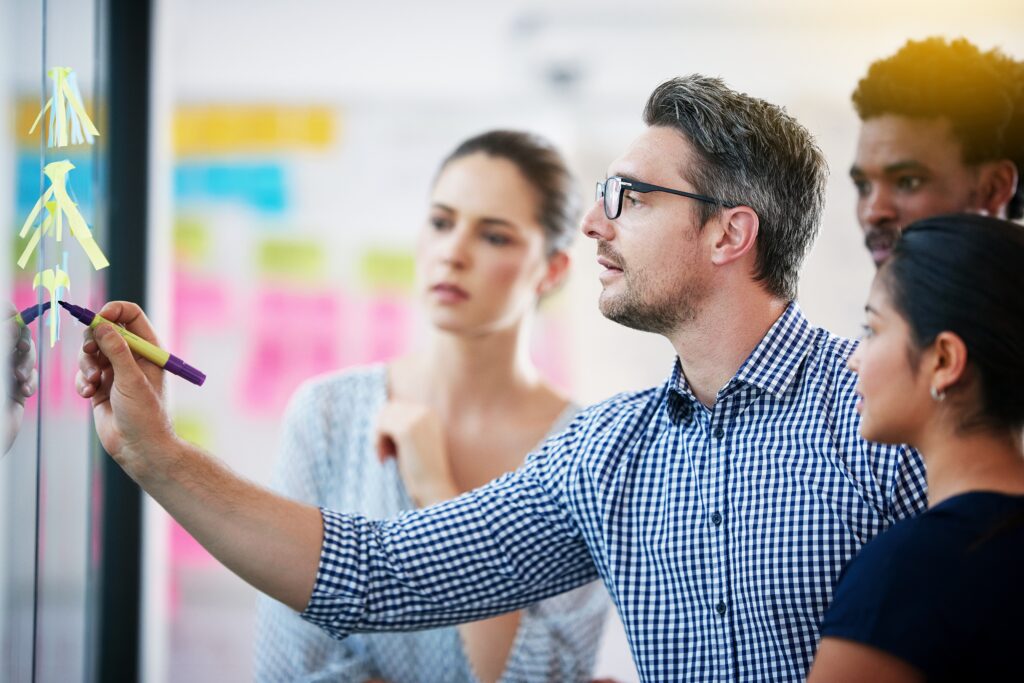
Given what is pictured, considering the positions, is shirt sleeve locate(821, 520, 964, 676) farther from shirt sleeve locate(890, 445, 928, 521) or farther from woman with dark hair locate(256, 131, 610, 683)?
woman with dark hair locate(256, 131, 610, 683)

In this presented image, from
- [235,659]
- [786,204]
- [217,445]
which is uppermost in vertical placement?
[786,204]

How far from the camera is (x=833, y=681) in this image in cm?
92

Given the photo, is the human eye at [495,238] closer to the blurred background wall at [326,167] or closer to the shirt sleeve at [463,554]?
the shirt sleeve at [463,554]

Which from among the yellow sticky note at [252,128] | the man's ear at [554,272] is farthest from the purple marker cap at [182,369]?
the yellow sticky note at [252,128]

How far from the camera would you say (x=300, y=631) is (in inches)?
67.3

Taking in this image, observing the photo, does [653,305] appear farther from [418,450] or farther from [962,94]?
[962,94]

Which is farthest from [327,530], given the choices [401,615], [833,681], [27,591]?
[833,681]

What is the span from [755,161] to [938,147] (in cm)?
44

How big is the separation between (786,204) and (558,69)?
5.34 ft

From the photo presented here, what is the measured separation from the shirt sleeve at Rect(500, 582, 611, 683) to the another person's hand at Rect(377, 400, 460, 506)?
0.81 ft

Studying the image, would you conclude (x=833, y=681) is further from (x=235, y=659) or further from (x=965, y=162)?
(x=235, y=659)

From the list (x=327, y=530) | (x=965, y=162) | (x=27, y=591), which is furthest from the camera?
(x=965, y=162)

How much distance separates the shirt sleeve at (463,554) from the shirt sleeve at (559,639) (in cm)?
32

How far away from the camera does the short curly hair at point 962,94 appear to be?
1618 mm
